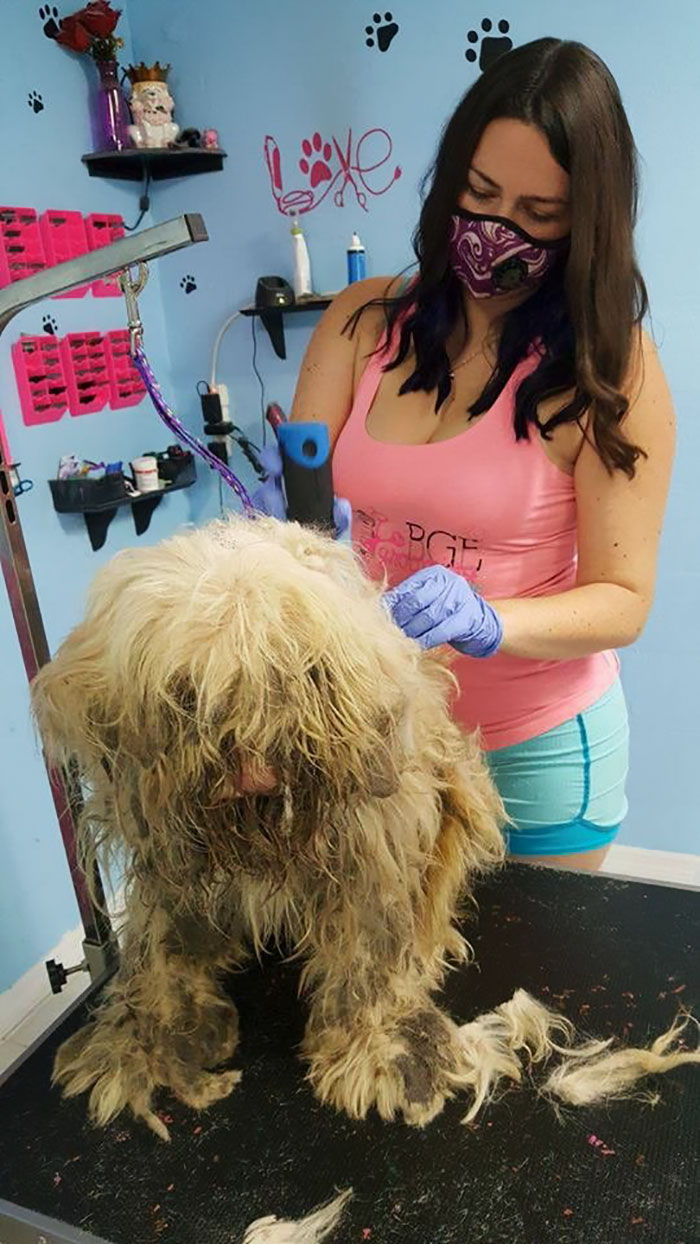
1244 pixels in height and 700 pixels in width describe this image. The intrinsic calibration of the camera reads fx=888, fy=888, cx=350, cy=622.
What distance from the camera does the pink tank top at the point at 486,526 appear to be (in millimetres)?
1151

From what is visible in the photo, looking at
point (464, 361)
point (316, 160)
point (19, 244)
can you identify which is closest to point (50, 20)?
point (19, 244)

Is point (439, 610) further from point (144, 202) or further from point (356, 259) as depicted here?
point (144, 202)

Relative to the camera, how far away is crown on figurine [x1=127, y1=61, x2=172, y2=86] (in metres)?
2.07

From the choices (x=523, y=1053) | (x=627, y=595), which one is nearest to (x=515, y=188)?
(x=627, y=595)

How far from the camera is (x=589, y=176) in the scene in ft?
3.38

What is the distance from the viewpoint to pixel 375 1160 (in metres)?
0.80

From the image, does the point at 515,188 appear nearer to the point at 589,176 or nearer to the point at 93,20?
the point at 589,176

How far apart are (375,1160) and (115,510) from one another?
5.65ft

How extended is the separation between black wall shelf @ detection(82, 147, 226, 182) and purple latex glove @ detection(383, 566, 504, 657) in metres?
1.61

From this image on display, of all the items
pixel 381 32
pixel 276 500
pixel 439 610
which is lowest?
pixel 439 610

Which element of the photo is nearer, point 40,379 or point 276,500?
point 276,500

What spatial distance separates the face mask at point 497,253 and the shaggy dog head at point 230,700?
54 centimetres

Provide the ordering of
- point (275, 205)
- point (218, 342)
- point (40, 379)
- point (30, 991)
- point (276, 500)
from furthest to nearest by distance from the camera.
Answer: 1. point (218, 342)
2. point (275, 205)
3. point (30, 991)
4. point (40, 379)
5. point (276, 500)

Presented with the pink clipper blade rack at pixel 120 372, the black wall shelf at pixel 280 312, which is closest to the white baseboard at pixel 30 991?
the pink clipper blade rack at pixel 120 372
